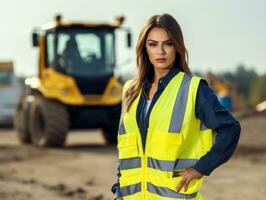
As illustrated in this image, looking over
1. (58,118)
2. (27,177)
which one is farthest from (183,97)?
(58,118)

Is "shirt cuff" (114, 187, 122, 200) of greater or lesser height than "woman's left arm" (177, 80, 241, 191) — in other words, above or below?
below

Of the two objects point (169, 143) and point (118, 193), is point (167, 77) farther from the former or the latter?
point (118, 193)

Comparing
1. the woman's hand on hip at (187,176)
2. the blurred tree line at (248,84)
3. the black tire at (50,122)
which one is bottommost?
the blurred tree line at (248,84)

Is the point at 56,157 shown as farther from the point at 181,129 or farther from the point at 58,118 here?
the point at 181,129

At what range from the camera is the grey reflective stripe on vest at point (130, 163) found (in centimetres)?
355

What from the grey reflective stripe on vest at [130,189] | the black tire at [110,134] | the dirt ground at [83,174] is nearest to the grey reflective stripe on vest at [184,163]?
the grey reflective stripe on vest at [130,189]

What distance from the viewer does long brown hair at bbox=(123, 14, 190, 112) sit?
11.4 feet

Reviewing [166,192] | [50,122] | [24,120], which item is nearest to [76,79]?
[50,122]

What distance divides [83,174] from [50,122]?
435 centimetres

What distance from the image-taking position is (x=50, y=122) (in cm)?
1716

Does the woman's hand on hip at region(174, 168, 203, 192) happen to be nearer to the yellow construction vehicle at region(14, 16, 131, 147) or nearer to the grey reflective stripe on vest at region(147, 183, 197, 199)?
the grey reflective stripe on vest at region(147, 183, 197, 199)

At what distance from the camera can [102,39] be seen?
18.1 metres

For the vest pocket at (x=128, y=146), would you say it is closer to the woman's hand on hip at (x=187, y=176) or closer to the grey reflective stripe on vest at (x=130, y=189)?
the grey reflective stripe on vest at (x=130, y=189)

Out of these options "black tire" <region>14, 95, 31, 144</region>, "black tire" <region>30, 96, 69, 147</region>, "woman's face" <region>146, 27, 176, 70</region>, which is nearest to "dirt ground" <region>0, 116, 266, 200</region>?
"black tire" <region>30, 96, 69, 147</region>
